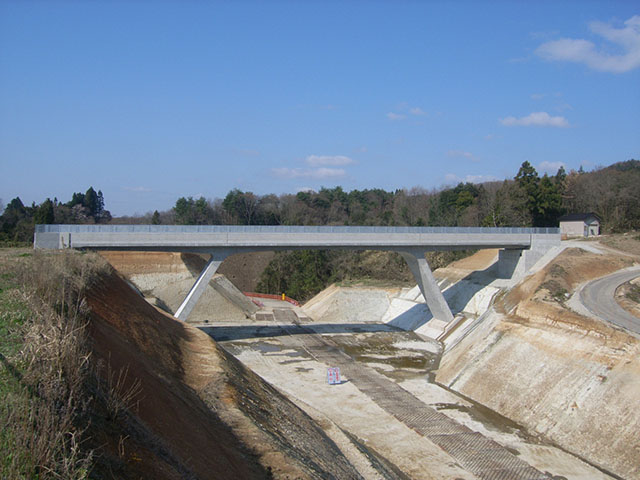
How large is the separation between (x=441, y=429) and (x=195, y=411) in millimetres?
13085

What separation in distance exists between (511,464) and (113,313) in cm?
1644

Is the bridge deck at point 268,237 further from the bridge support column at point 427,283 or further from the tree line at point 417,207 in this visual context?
the tree line at point 417,207

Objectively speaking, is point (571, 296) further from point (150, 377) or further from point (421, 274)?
point (150, 377)

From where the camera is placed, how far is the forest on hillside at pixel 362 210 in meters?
66.8

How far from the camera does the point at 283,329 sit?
151ft

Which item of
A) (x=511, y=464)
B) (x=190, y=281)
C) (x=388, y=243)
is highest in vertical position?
(x=388, y=243)

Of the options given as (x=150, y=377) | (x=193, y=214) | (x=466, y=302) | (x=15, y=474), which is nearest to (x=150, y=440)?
(x=15, y=474)

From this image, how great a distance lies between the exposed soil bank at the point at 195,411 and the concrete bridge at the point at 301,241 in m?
11.3

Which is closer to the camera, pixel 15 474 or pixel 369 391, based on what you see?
pixel 15 474

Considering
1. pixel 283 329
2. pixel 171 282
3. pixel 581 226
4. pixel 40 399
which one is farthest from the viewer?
pixel 581 226

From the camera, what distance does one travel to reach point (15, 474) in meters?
5.38

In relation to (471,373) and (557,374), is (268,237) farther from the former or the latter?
(557,374)

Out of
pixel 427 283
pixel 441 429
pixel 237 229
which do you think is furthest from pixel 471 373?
pixel 237 229

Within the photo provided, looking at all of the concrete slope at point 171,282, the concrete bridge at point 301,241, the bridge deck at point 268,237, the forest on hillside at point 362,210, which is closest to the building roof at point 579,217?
the forest on hillside at point 362,210
